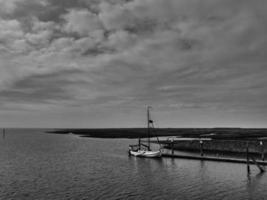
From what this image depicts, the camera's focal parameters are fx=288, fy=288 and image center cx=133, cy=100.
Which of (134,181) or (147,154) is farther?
(147,154)

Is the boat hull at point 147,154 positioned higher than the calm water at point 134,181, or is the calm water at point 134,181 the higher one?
the boat hull at point 147,154

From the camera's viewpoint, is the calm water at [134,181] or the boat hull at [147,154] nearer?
the calm water at [134,181]

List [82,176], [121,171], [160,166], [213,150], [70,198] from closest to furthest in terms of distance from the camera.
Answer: [70,198] < [82,176] < [121,171] < [160,166] < [213,150]

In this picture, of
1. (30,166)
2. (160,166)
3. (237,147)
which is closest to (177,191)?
(160,166)

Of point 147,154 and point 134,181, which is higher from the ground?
point 147,154

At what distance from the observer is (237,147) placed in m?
70.8

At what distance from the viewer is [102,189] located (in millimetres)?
35938

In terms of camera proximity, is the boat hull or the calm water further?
the boat hull

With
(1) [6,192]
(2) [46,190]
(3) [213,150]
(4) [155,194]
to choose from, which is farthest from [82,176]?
(3) [213,150]

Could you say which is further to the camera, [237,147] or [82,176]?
[237,147]

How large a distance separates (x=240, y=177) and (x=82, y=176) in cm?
2380

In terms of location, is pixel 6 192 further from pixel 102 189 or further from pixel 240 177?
pixel 240 177

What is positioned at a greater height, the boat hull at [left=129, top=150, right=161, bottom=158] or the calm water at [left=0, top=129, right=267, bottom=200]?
the boat hull at [left=129, top=150, right=161, bottom=158]

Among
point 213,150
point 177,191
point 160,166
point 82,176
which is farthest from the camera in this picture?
point 213,150
